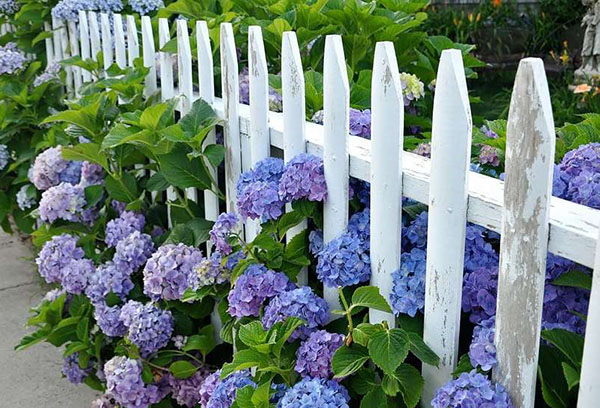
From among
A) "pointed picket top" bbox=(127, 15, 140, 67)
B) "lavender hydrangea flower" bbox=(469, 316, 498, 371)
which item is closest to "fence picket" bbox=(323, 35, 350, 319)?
"lavender hydrangea flower" bbox=(469, 316, 498, 371)

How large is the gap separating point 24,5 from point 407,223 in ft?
10.5

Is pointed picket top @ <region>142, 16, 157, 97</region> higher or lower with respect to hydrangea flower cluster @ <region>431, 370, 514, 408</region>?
higher

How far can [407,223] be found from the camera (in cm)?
170

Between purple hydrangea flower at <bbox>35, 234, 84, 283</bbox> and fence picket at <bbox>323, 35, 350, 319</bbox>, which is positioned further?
purple hydrangea flower at <bbox>35, 234, 84, 283</bbox>

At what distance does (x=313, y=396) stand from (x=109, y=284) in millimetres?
1124

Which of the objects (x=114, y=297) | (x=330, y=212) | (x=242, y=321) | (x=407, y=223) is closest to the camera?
(x=407, y=223)

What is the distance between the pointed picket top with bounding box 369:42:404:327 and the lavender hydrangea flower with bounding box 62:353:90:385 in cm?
127

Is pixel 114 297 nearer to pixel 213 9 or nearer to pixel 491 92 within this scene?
pixel 213 9

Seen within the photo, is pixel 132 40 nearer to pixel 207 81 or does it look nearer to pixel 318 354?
pixel 207 81

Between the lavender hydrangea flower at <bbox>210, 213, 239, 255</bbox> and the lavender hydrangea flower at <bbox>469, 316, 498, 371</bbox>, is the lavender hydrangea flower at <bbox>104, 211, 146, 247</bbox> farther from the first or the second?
the lavender hydrangea flower at <bbox>469, 316, 498, 371</bbox>

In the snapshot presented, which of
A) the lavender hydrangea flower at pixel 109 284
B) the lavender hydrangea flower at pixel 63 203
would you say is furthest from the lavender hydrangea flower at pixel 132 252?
the lavender hydrangea flower at pixel 63 203

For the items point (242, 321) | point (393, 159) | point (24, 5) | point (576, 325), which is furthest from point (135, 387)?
point (24, 5)

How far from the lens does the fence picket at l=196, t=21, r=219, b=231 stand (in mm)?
2330

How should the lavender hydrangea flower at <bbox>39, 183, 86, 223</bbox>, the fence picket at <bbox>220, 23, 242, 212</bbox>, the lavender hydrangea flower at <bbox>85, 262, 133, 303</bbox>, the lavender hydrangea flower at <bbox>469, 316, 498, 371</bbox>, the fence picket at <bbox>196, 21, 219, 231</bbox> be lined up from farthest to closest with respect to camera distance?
the lavender hydrangea flower at <bbox>39, 183, 86, 223</bbox>, the lavender hydrangea flower at <bbox>85, 262, 133, 303</bbox>, the fence picket at <bbox>196, 21, 219, 231</bbox>, the fence picket at <bbox>220, 23, 242, 212</bbox>, the lavender hydrangea flower at <bbox>469, 316, 498, 371</bbox>
